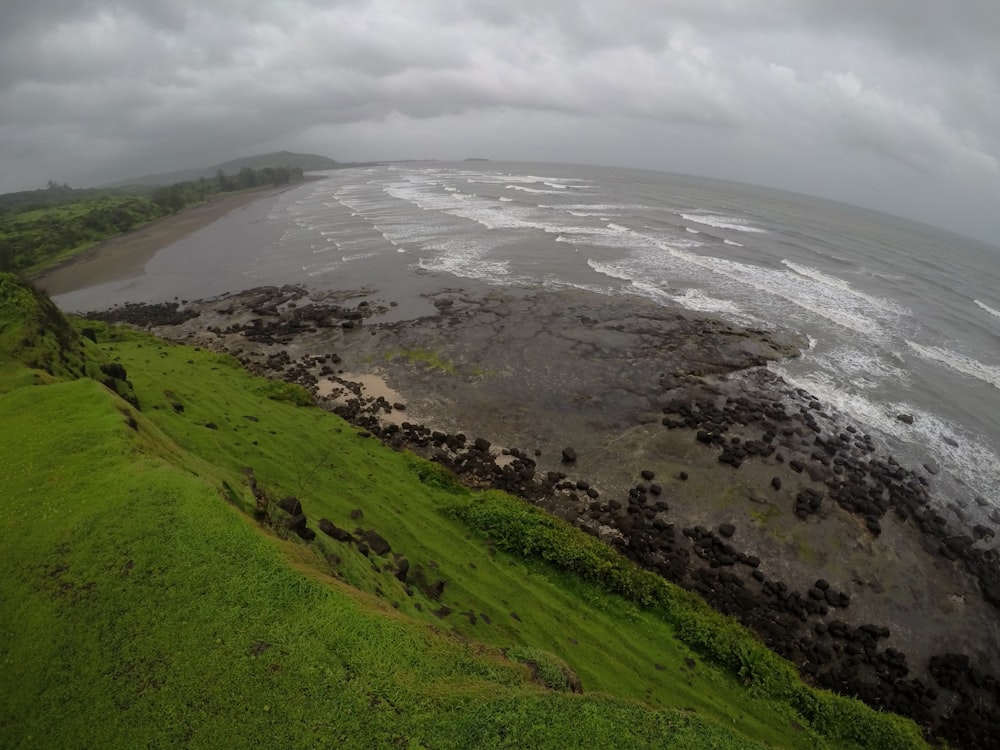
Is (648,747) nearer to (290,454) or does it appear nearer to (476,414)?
(290,454)

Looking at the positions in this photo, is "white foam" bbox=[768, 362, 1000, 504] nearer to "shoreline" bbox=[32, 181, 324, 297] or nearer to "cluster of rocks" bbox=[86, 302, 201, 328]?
"cluster of rocks" bbox=[86, 302, 201, 328]

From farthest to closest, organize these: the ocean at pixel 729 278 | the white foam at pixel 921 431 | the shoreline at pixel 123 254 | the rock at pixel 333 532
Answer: the shoreline at pixel 123 254
the ocean at pixel 729 278
the white foam at pixel 921 431
the rock at pixel 333 532

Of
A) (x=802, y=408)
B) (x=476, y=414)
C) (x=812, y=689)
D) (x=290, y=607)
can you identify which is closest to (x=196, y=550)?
(x=290, y=607)

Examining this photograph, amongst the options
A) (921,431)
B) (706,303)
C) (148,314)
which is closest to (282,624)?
(921,431)

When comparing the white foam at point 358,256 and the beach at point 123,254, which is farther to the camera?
the white foam at point 358,256

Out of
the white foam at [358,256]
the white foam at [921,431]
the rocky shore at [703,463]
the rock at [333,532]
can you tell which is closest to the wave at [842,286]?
the rocky shore at [703,463]

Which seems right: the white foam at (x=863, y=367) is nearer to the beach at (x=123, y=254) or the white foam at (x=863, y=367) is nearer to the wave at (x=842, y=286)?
the wave at (x=842, y=286)
